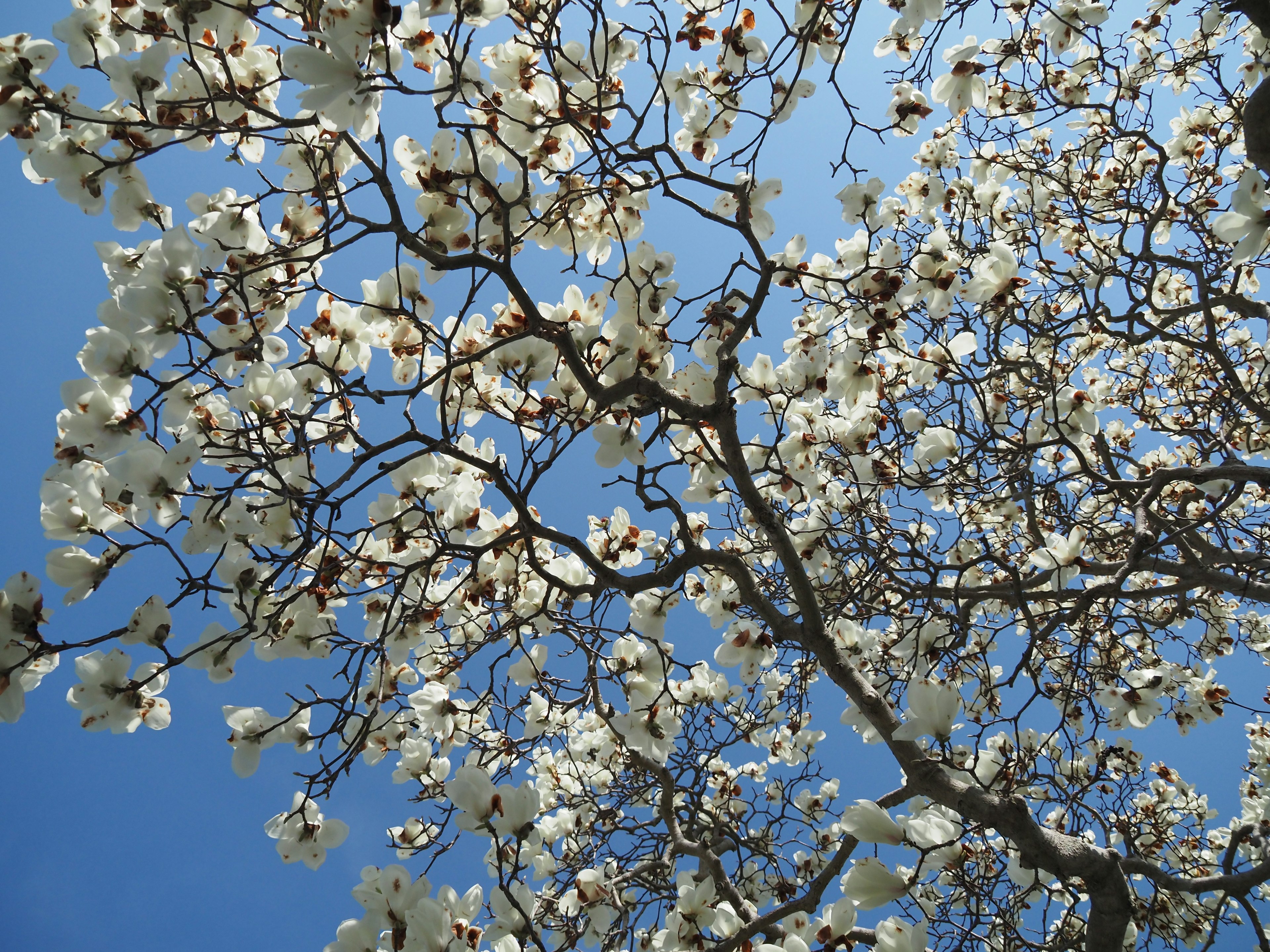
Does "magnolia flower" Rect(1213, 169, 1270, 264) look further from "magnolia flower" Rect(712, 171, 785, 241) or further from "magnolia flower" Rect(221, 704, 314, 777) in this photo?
"magnolia flower" Rect(221, 704, 314, 777)

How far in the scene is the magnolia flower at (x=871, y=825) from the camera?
1.44 meters

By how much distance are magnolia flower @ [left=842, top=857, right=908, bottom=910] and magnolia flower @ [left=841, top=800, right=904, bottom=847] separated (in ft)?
0.25

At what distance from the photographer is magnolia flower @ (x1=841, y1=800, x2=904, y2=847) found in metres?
1.44

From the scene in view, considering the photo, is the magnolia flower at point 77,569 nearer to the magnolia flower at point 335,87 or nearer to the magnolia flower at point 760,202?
the magnolia flower at point 335,87

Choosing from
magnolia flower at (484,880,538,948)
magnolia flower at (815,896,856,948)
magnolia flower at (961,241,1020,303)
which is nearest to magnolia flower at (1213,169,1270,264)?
magnolia flower at (961,241,1020,303)

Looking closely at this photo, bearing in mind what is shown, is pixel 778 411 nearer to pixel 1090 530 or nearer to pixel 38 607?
pixel 1090 530

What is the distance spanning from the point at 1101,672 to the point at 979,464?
42.8 inches

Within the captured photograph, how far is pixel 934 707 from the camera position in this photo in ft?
5.26

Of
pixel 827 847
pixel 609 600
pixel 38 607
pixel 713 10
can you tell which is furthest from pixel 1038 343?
pixel 38 607

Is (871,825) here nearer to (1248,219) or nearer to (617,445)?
(617,445)

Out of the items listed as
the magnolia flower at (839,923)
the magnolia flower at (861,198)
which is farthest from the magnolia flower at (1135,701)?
the magnolia flower at (861,198)

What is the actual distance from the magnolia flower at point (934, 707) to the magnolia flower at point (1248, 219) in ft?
4.41

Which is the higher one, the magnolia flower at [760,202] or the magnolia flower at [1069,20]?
the magnolia flower at [1069,20]

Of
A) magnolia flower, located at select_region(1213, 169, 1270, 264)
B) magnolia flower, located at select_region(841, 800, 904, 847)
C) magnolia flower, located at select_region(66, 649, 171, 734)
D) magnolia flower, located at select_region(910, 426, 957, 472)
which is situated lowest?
magnolia flower, located at select_region(841, 800, 904, 847)
